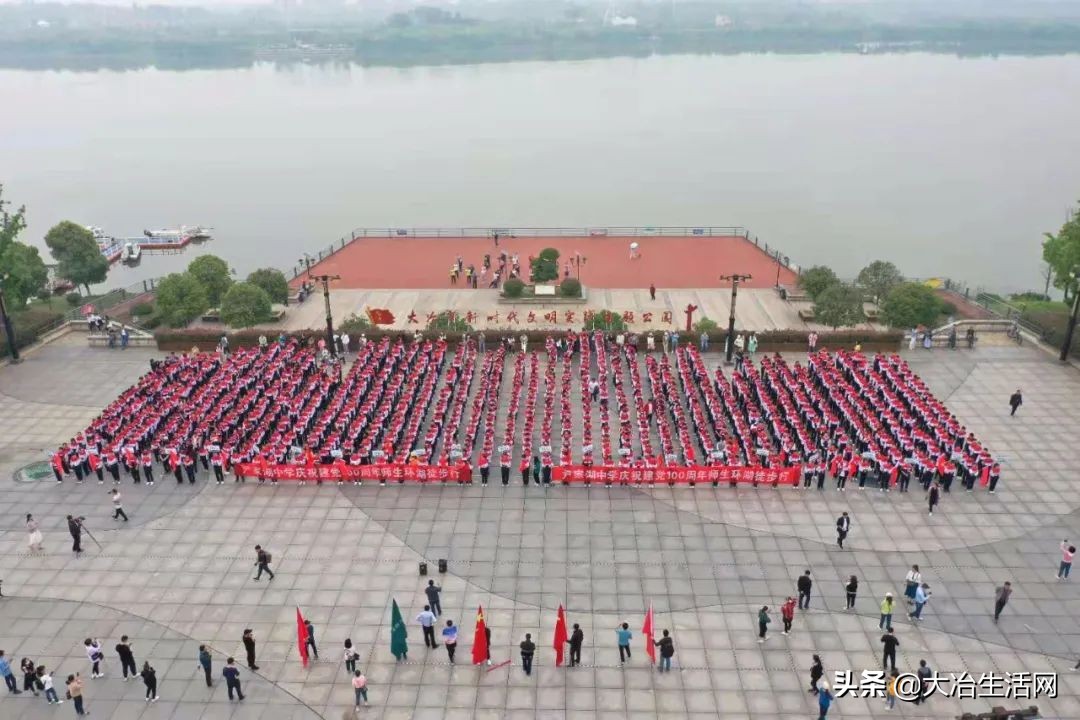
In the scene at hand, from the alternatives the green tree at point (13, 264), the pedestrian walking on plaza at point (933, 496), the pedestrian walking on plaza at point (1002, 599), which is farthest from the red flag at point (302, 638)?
the green tree at point (13, 264)

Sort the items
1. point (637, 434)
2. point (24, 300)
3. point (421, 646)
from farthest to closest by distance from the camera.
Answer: point (24, 300)
point (637, 434)
point (421, 646)

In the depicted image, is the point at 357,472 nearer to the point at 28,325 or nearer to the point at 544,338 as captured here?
the point at 544,338

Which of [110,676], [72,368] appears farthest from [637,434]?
[72,368]

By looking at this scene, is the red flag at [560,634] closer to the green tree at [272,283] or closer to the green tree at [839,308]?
the green tree at [839,308]

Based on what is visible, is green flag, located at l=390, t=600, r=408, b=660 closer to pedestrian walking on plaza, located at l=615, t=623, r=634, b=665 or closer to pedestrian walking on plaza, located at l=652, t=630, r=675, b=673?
pedestrian walking on plaza, located at l=615, t=623, r=634, b=665

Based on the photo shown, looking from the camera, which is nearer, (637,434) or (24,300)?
(637,434)

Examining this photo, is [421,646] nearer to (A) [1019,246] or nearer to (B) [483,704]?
(B) [483,704]

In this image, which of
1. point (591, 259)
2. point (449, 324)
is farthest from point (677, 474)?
point (591, 259)
